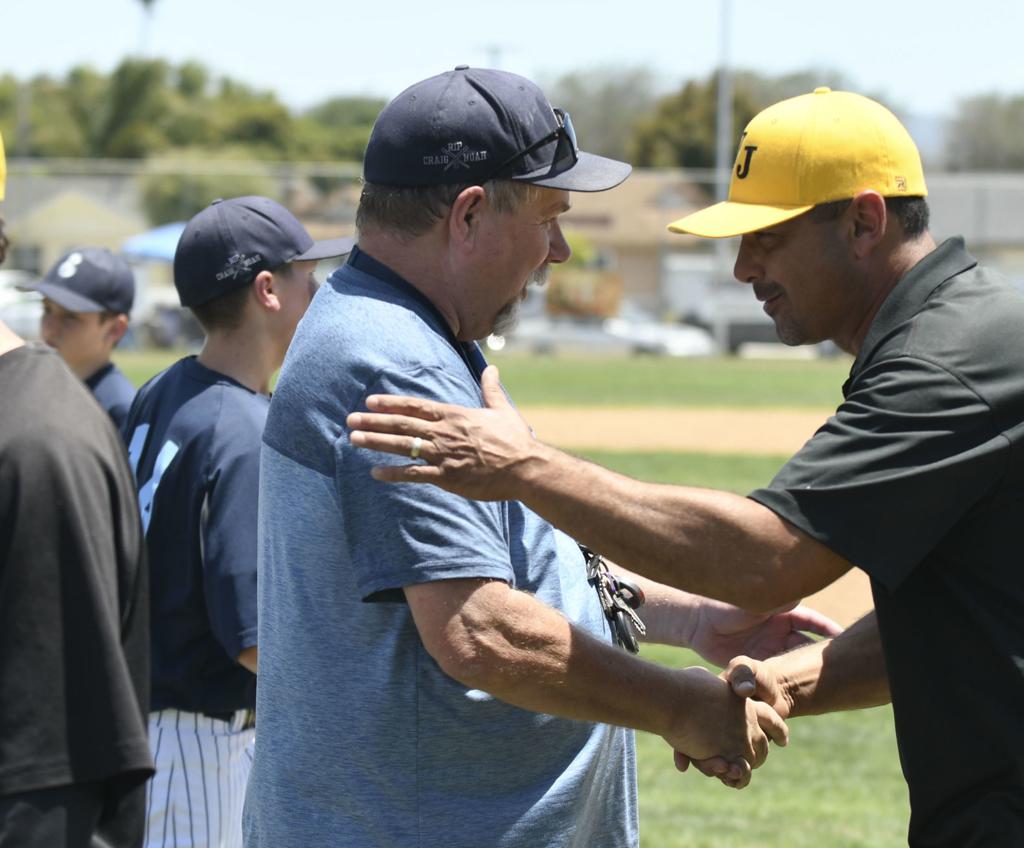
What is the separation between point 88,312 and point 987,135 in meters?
95.5

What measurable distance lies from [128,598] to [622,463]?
15.7m

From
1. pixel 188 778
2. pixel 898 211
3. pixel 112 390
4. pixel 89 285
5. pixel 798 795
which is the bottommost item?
pixel 798 795

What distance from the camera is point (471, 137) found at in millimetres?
2709

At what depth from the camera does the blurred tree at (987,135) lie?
303 feet

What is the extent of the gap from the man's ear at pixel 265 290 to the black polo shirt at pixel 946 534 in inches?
85.1

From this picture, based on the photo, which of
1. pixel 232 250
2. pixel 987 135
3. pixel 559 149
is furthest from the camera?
pixel 987 135

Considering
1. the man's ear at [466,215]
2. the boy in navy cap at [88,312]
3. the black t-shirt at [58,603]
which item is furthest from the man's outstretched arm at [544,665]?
the boy in navy cap at [88,312]

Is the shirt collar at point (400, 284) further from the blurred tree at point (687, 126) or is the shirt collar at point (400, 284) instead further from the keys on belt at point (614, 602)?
the blurred tree at point (687, 126)

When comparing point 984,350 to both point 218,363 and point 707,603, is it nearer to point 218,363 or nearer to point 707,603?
point 707,603

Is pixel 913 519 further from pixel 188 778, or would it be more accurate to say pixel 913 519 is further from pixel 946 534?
pixel 188 778

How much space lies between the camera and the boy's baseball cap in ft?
14.4

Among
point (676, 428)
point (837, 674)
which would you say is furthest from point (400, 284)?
point (676, 428)

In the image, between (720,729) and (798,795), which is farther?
(798,795)

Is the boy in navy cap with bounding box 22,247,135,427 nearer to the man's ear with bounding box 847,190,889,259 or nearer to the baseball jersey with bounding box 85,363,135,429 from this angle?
the baseball jersey with bounding box 85,363,135,429
